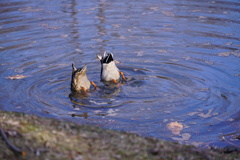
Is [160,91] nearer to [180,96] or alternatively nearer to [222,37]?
[180,96]

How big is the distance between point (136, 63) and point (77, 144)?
20.7 feet

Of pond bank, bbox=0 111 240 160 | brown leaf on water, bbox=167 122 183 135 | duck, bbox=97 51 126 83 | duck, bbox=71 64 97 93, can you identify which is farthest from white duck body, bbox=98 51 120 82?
pond bank, bbox=0 111 240 160

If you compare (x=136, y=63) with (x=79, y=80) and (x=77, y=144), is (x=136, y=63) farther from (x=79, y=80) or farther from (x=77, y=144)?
(x=77, y=144)

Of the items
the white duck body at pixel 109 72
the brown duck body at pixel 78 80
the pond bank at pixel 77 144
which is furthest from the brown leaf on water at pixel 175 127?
the white duck body at pixel 109 72

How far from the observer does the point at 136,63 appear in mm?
10102

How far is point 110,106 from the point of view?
7645 millimetres

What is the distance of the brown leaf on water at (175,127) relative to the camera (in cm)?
659

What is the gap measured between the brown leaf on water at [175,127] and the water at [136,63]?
0.13 feet

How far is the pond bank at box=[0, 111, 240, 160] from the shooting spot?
3.78 metres

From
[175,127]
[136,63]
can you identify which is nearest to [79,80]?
[136,63]

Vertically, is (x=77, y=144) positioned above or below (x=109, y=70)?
above

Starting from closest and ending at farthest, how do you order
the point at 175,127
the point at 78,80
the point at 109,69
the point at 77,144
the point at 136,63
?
the point at 77,144
the point at 175,127
the point at 78,80
the point at 109,69
the point at 136,63

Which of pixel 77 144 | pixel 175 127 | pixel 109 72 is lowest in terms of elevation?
pixel 175 127

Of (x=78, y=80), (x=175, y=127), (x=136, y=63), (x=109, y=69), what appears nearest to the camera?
(x=175, y=127)
